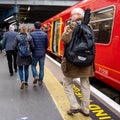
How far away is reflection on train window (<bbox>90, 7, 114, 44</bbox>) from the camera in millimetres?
7664

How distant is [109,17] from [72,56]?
3.22 m

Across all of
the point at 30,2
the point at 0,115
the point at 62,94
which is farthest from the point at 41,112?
the point at 30,2

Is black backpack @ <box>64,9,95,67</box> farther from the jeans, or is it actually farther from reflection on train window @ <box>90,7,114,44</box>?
reflection on train window @ <box>90,7,114,44</box>

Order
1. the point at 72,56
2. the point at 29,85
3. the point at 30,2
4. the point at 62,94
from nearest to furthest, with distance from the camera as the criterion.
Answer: the point at 72,56, the point at 62,94, the point at 29,85, the point at 30,2

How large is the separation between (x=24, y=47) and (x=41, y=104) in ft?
6.12

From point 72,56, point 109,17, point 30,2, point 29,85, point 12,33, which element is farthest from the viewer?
point 30,2

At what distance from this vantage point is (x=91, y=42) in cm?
484

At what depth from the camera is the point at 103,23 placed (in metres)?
8.15

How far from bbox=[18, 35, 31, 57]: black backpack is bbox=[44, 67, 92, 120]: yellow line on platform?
3.27 feet

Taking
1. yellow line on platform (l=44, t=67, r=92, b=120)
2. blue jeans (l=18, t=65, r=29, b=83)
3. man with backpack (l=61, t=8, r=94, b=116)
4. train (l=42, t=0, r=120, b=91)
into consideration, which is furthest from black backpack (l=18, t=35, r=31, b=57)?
man with backpack (l=61, t=8, r=94, b=116)

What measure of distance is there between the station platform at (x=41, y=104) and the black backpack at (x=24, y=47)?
0.86 metres

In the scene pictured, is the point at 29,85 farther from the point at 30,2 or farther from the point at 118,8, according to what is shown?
the point at 30,2

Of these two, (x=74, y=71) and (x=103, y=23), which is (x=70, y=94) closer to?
(x=74, y=71)

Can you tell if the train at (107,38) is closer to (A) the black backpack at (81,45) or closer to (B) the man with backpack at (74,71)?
(B) the man with backpack at (74,71)
